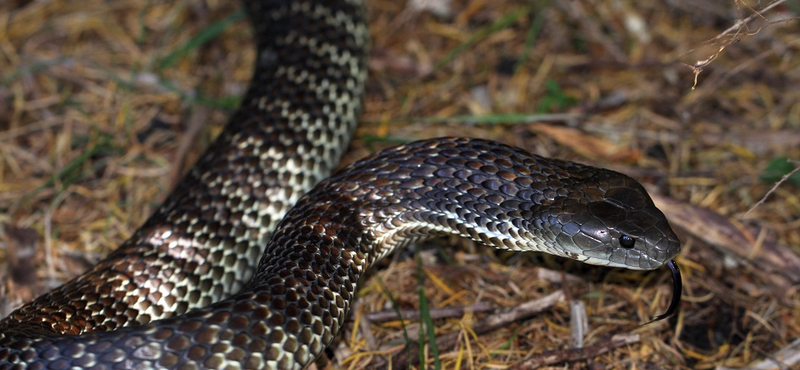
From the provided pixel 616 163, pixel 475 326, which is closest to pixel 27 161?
pixel 475 326

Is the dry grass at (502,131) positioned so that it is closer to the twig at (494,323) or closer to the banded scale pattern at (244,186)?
the twig at (494,323)

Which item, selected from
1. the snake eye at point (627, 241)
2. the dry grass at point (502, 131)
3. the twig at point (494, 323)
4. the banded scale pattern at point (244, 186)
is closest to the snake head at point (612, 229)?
the snake eye at point (627, 241)

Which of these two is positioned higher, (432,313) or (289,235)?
(289,235)

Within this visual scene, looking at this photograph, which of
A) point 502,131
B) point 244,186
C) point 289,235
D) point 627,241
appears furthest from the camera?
point 502,131

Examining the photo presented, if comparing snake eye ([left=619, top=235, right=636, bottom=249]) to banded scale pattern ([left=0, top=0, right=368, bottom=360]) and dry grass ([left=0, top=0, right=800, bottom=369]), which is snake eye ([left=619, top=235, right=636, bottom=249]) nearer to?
dry grass ([left=0, top=0, right=800, bottom=369])

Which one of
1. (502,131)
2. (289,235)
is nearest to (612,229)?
(289,235)

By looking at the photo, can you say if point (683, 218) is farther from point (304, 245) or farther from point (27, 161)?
point (27, 161)

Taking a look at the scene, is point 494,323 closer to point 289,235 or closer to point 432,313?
point 432,313

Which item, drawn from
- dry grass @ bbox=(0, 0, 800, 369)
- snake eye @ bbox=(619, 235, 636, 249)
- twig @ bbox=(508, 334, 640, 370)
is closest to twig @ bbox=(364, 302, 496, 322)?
dry grass @ bbox=(0, 0, 800, 369)
